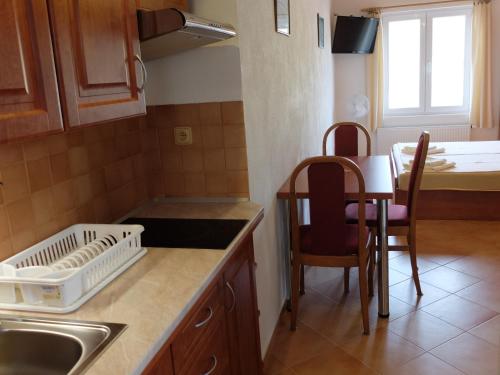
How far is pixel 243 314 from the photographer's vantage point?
1.91 metres

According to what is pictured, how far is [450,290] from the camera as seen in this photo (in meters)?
3.12

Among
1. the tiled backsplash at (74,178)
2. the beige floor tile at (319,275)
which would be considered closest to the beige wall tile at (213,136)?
the tiled backsplash at (74,178)

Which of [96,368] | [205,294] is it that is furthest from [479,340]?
[96,368]

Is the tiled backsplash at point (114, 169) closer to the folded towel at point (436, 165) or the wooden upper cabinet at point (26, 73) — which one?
the wooden upper cabinet at point (26, 73)

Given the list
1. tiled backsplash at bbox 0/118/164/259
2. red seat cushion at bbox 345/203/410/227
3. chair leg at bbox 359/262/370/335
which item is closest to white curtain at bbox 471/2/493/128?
red seat cushion at bbox 345/203/410/227

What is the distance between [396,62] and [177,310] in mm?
5896

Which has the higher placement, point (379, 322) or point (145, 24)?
point (145, 24)

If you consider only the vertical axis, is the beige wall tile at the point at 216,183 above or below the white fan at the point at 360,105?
below

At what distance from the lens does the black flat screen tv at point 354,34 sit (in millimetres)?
5820

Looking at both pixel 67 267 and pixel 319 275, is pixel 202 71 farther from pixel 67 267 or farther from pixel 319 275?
pixel 319 275

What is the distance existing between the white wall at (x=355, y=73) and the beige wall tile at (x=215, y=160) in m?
4.59

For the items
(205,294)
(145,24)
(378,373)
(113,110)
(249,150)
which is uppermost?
(145,24)

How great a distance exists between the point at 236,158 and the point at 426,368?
1.42 m

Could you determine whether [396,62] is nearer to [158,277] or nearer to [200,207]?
[200,207]
